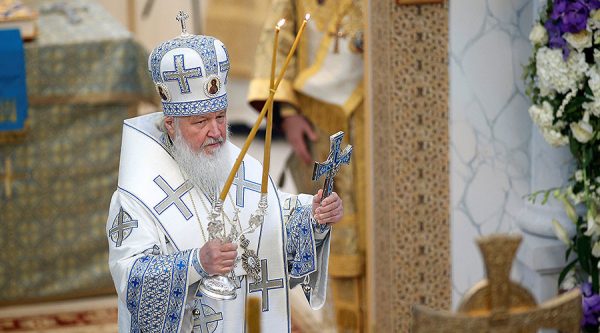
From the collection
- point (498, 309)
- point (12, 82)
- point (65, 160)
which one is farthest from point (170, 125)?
point (65, 160)

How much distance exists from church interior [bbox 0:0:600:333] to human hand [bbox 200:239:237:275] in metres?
0.38

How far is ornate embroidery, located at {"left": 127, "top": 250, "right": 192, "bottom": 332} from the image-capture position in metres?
4.18

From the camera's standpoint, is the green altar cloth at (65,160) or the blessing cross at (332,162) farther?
the green altar cloth at (65,160)

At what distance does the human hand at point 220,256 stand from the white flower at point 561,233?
207cm

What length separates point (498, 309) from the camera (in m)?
3.16

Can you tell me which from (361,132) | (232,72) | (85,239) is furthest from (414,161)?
(232,72)

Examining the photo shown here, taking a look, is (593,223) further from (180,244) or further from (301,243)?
(180,244)

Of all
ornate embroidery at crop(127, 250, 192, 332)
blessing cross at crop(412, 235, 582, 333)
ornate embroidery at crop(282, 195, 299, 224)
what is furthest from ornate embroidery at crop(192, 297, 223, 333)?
blessing cross at crop(412, 235, 582, 333)

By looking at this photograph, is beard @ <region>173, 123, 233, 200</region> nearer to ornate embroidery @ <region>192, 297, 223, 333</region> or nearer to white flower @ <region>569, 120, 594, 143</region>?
ornate embroidery @ <region>192, 297, 223, 333</region>

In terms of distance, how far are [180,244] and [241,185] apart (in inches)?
11.9

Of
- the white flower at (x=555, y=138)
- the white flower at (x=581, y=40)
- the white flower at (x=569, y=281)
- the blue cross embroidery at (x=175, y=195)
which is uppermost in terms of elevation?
the white flower at (x=581, y=40)

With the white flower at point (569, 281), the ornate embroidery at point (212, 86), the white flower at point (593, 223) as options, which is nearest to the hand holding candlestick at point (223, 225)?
the ornate embroidery at point (212, 86)

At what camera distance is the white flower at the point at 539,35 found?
5598mm

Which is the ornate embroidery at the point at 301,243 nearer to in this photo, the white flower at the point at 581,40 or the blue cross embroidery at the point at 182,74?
the blue cross embroidery at the point at 182,74
